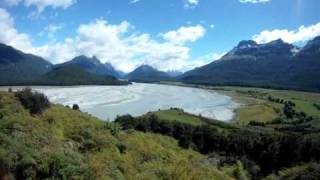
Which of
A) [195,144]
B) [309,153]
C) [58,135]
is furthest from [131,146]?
[195,144]

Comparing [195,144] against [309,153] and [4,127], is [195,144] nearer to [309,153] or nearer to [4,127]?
[309,153]

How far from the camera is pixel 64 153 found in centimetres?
1994

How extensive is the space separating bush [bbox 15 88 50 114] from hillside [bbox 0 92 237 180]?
538mm

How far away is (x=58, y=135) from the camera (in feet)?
87.6

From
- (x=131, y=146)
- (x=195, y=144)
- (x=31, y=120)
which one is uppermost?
(x=31, y=120)

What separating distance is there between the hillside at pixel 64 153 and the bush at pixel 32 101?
21.2 inches

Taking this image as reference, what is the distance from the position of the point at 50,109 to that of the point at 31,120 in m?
7.96

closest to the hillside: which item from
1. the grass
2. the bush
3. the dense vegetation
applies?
the bush

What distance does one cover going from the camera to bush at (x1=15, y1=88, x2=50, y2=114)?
3300 centimetres

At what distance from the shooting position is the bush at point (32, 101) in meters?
33.0

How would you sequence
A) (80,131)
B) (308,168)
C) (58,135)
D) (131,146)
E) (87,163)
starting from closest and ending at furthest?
(308,168), (87,163), (58,135), (80,131), (131,146)

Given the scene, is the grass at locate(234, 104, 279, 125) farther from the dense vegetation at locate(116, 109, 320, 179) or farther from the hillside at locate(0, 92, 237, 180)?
the hillside at locate(0, 92, 237, 180)

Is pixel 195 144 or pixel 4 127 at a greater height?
pixel 4 127

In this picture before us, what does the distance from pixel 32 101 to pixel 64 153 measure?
48.2 ft
